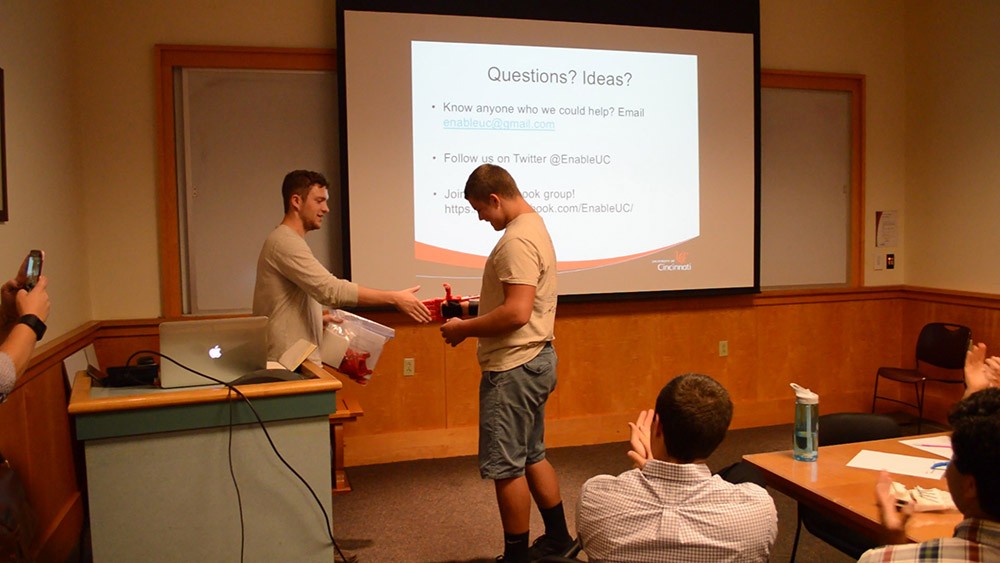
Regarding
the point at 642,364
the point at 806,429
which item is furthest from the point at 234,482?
the point at 642,364

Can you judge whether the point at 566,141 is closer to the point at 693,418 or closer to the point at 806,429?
the point at 806,429

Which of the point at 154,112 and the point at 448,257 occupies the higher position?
the point at 154,112

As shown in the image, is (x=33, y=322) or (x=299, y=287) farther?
(x=299, y=287)

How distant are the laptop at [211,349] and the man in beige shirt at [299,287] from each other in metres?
0.68

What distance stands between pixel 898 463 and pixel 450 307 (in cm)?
183

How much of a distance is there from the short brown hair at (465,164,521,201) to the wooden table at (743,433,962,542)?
1310 millimetres

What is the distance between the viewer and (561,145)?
14.6ft

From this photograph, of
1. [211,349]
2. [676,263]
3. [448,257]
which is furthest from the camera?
[676,263]

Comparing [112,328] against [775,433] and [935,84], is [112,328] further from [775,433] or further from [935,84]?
[935,84]

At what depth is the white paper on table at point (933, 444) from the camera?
2098 mm

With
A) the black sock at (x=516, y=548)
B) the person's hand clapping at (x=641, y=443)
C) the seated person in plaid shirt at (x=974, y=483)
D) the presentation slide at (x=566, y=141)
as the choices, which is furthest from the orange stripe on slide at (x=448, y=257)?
the seated person in plaid shirt at (x=974, y=483)

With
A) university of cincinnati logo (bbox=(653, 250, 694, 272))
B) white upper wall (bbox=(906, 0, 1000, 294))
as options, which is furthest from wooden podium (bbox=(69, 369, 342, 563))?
white upper wall (bbox=(906, 0, 1000, 294))

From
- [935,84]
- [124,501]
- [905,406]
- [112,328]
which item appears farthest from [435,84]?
[905,406]

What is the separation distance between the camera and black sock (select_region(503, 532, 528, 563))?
275 centimetres
